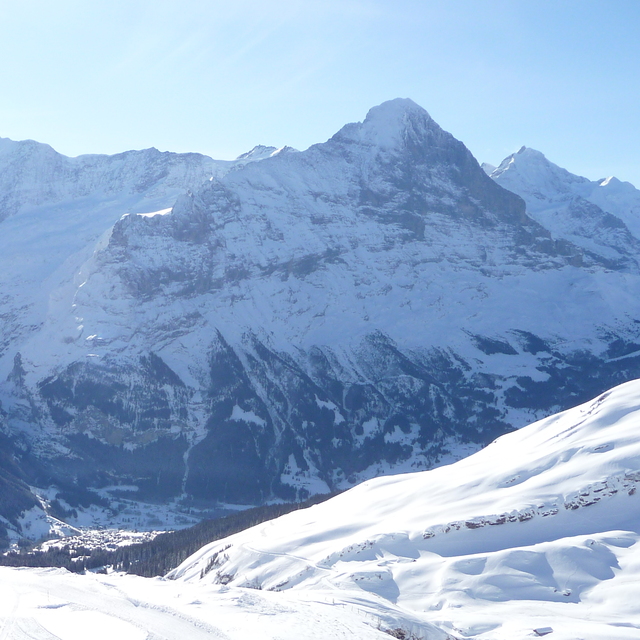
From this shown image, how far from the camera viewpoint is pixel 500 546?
69.6m

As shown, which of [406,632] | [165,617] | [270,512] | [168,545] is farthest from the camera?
[270,512]

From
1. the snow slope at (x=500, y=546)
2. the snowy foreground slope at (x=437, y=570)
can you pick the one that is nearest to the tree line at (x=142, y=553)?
the snowy foreground slope at (x=437, y=570)

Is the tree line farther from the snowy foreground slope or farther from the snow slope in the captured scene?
the snow slope

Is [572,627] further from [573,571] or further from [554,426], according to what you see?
[554,426]

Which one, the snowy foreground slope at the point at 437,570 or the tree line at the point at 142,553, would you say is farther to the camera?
the tree line at the point at 142,553

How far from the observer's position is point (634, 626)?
5238 centimetres

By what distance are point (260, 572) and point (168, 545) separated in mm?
94082

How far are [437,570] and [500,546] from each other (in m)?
6.41

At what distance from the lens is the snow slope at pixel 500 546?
57.8 metres

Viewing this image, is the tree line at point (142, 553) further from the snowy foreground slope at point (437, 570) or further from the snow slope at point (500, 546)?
the snow slope at point (500, 546)

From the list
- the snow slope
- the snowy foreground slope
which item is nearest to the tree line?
the snowy foreground slope

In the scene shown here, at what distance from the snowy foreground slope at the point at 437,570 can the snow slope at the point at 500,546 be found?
6.1 inches

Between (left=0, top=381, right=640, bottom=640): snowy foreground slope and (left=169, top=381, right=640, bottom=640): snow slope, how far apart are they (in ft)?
0.51

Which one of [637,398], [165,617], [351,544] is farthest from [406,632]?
[637,398]
